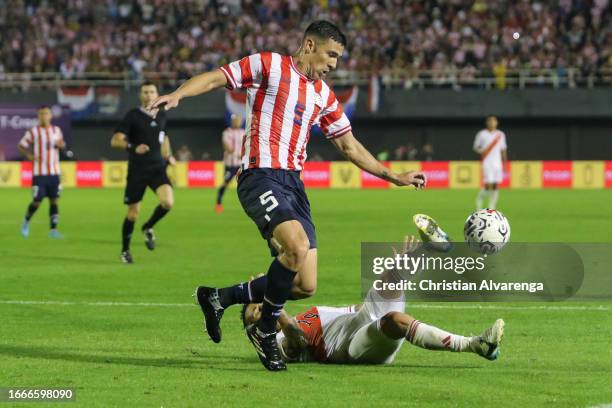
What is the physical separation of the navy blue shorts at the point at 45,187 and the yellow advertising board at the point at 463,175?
2102 centimetres

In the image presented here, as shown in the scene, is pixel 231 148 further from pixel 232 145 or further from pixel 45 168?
pixel 45 168

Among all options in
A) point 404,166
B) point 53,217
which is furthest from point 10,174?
point 53,217

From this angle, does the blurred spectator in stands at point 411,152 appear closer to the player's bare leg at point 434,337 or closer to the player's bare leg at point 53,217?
the player's bare leg at point 53,217

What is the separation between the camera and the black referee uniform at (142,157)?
16.2 meters

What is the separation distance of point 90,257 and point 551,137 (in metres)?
30.8

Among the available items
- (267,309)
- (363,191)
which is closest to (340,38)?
(267,309)

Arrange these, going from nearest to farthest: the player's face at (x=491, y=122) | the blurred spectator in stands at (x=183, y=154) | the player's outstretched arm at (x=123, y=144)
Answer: the player's outstretched arm at (x=123, y=144)
the player's face at (x=491, y=122)
the blurred spectator in stands at (x=183, y=154)

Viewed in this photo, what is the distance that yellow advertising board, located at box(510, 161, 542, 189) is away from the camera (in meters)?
39.1

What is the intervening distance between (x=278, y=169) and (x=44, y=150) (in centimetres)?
1332

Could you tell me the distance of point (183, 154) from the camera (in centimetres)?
4438

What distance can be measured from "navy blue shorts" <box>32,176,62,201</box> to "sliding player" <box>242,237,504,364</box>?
1267 centimetres

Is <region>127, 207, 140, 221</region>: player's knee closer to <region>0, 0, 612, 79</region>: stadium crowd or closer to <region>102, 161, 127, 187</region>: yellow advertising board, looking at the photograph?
<region>102, 161, 127, 187</region>: yellow advertising board

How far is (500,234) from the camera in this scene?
30.3 feet

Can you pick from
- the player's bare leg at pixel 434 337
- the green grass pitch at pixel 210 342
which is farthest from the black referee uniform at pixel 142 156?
the player's bare leg at pixel 434 337
